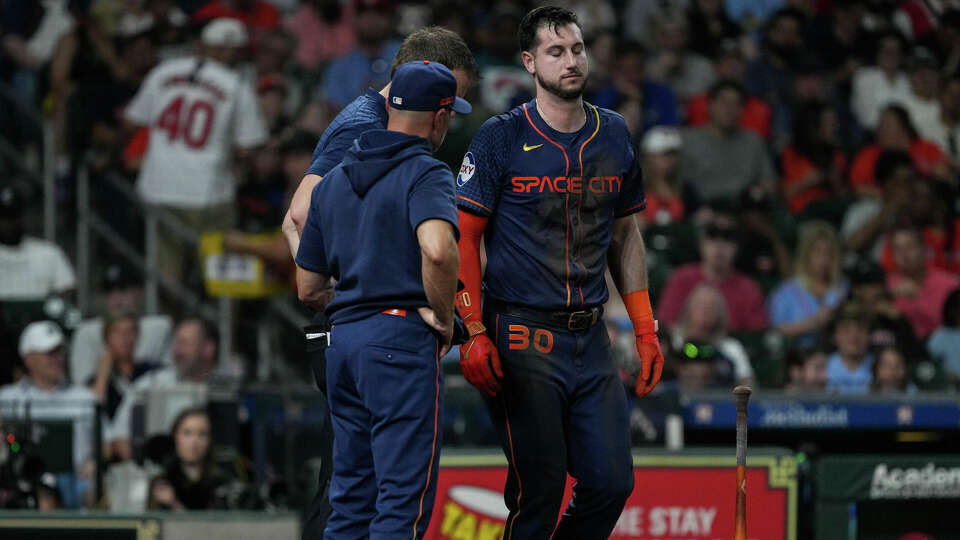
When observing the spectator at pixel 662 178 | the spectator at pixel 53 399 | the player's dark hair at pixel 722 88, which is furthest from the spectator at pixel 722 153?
the spectator at pixel 53 399

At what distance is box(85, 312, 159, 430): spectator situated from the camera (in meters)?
9.51

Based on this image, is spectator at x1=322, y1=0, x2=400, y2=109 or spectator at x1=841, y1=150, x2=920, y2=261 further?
spectator at x1=322, y1=0, x2=400, y2=109

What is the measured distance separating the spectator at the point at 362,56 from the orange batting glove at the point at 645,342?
7258 millimetres

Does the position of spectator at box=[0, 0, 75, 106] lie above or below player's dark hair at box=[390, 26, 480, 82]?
above

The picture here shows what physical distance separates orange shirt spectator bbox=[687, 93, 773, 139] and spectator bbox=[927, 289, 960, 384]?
3010mm

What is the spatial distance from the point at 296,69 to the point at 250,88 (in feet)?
7.06

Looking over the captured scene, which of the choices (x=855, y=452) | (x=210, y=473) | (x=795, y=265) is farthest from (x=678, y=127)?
(x=210, y=473)

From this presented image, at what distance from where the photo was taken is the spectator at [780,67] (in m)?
13.9

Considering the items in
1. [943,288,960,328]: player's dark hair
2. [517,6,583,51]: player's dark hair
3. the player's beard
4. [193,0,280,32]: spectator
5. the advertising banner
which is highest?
[193,0,280,32]: spectator

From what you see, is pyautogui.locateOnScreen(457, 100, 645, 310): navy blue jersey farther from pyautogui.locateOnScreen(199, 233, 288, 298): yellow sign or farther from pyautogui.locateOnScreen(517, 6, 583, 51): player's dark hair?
pyautogui.locateOnScreen(199, 233, 288, 298): yellow sign

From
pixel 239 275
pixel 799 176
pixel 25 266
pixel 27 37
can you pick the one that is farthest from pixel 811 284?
pixel 27 37

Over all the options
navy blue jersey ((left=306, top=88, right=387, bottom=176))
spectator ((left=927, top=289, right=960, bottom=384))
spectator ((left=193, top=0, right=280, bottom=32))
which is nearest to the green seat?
spectator ((left=927, top=289, right=960, bottom=384))

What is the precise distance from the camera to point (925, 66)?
13.9 meters

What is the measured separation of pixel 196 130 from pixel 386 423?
21.8 feet
